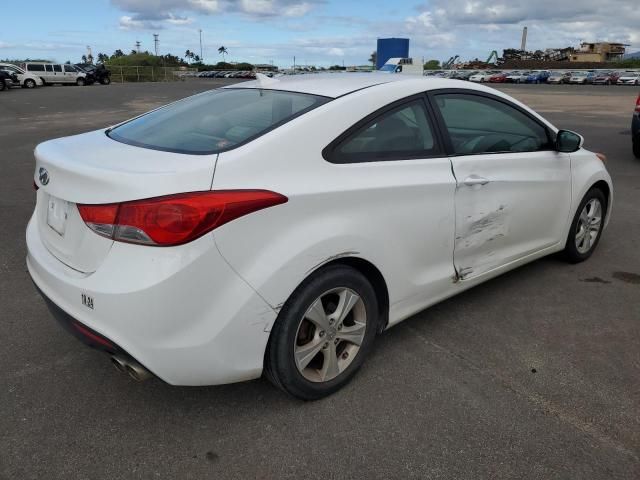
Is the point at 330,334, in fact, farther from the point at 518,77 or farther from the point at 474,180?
the point at 518,77

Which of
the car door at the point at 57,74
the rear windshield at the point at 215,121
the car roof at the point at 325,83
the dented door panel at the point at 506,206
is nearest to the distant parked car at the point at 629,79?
the car door at the point at 57,74

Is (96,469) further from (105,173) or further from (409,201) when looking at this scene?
(409,201)

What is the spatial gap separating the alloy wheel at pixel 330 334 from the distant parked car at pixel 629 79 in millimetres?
56010

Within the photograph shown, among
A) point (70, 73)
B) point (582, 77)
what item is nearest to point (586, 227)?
point (70, 73)

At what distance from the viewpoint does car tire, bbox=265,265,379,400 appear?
8.04 ft

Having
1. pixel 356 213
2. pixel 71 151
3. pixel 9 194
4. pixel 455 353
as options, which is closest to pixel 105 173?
pixel 71 151

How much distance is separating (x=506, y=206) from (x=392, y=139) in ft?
3.43

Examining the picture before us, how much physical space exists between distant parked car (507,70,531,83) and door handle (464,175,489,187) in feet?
204

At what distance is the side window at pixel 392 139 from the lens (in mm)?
2689

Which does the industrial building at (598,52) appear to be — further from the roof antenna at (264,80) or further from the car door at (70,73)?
the roof antenna at (264,80)

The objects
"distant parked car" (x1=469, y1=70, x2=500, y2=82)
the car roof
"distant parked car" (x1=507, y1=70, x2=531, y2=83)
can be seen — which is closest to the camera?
the car roof

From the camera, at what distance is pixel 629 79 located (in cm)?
4950

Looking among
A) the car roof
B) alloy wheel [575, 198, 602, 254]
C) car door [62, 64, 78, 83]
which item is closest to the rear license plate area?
the car roof

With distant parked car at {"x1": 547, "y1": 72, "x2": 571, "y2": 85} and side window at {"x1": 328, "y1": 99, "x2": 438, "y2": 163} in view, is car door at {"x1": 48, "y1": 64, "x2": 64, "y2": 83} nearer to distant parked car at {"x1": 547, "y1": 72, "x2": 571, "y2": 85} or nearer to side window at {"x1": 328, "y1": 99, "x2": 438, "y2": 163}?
side window at {"x1": 328, "y1": 99, "x2": 438, "y2": 163}
